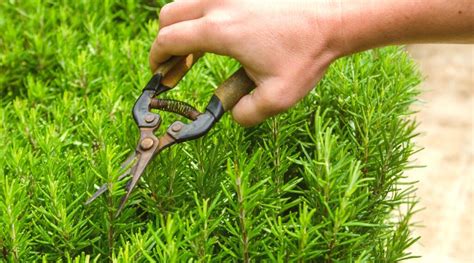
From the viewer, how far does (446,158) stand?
458 cm

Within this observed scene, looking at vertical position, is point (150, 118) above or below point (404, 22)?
below

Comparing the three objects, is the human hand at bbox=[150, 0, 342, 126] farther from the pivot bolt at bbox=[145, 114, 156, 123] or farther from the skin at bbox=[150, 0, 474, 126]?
the pivot bolt at bbox=[145, 114, 156, 123]

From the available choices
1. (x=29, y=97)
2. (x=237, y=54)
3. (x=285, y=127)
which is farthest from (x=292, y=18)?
(x=29, y=97)

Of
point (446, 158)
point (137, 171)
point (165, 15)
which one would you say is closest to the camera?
point (137, 171)

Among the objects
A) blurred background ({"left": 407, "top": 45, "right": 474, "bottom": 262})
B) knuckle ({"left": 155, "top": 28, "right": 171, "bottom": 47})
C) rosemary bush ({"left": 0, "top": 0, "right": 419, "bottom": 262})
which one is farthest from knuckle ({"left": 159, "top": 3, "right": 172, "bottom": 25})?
blurred background ({"left": 407, "top": 45, "right": 474, "bottom": 262})

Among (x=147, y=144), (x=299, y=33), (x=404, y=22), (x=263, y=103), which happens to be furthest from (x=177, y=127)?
(x=404, y=22)

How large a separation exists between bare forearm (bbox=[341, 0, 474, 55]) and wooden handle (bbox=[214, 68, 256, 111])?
23 centimetres

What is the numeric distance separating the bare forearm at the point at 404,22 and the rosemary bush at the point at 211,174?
0.19 metres

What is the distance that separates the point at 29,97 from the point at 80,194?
2.15 ft

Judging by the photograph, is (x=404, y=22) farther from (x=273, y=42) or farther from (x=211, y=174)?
(x=211, y=174)

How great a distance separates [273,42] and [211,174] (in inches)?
12.1

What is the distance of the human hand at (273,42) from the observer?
148 centimetres

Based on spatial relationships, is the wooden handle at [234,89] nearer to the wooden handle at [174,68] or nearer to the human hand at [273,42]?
the human hand at [273,42]

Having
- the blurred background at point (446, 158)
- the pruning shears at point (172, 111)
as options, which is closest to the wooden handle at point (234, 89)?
the pruning shears at point (172, 111)
